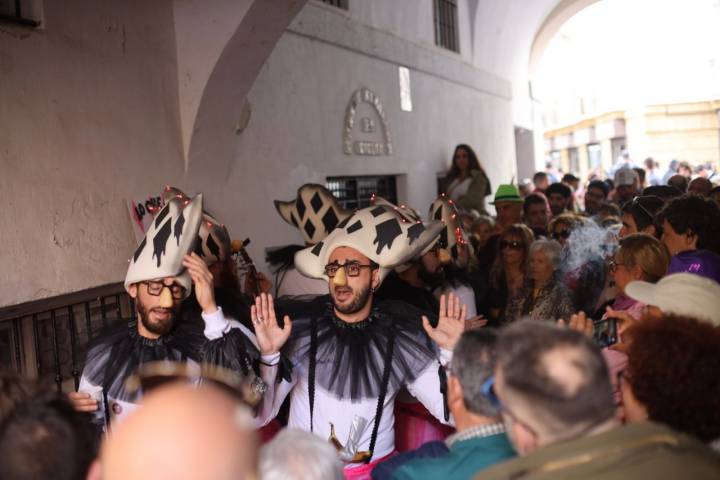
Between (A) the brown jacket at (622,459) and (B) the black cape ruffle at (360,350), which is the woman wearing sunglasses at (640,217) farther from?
(A) the brown jacket at (622,459)

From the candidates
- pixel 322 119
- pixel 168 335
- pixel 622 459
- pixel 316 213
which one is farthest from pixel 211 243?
pixel 322 119

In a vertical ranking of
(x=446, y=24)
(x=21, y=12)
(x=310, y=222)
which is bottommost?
(x=310, y=222)

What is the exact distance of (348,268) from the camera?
3689mm

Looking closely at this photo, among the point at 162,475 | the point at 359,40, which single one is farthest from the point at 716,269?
the point at 359,40

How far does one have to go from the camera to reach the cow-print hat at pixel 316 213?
555cm

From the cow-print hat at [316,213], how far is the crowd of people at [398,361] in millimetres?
14

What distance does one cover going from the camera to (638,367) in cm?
227

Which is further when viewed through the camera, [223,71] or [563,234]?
[563,234]

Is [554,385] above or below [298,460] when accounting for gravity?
A: above

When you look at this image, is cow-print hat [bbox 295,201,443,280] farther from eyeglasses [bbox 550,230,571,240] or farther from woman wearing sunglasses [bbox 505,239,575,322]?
eyeglasses [bbox 550,230,571,240]

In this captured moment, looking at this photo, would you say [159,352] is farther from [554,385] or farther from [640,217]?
[640,217]

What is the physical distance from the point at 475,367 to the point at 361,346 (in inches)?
47.0

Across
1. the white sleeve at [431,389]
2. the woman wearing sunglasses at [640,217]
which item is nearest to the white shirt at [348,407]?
the white sleeve at [431,389]

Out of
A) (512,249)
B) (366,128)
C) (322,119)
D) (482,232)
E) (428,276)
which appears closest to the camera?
(428,276)
